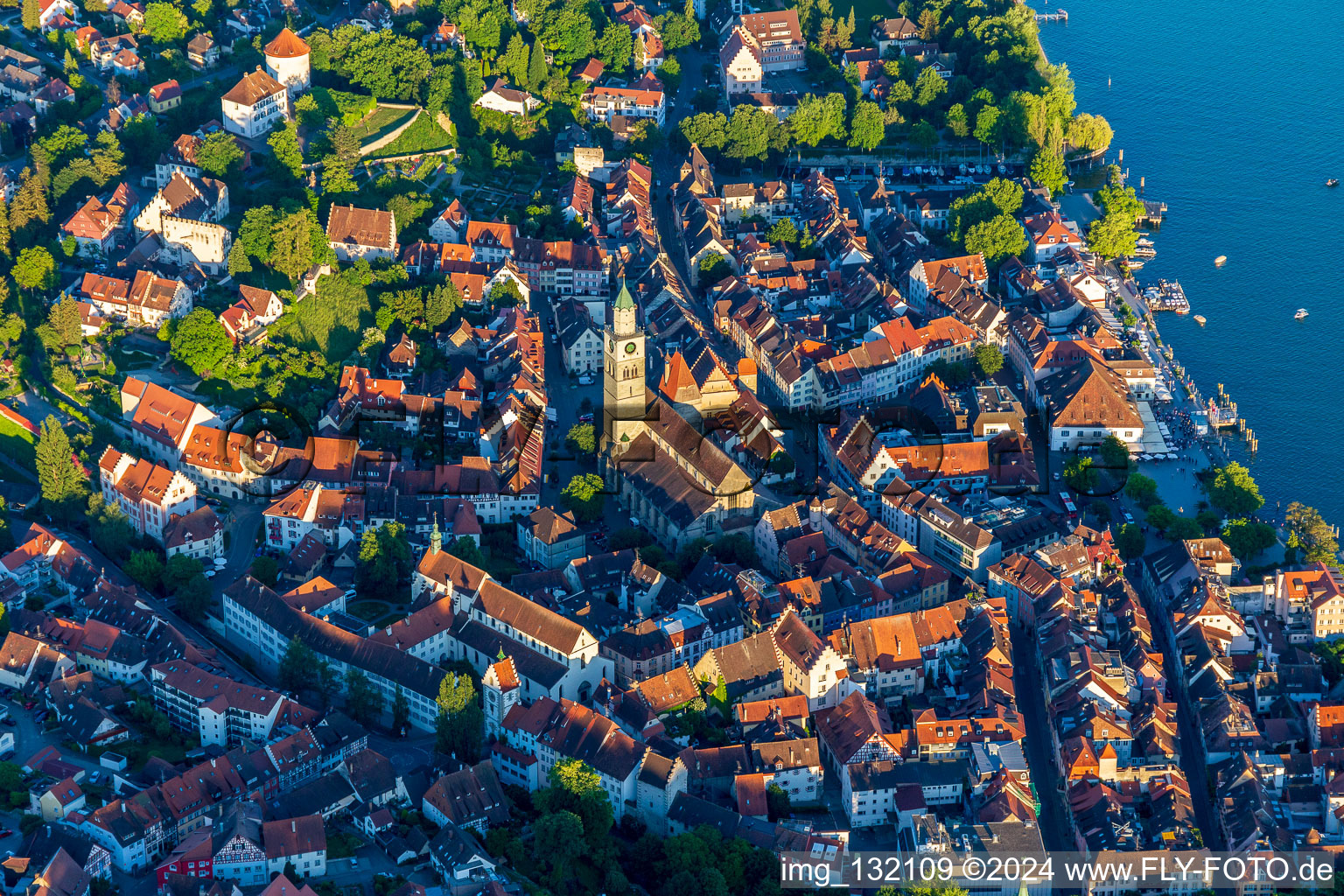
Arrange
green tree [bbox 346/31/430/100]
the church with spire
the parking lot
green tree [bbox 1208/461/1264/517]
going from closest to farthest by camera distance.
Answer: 1. the church with spire
2. green tree [bbox 1208/461/1264/517]
3. green tree [bbox 346/31/430/100]
4. the parking lot

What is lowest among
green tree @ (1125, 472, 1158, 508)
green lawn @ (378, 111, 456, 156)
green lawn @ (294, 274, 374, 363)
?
green tree @ (1125, 472, 1158, 508)

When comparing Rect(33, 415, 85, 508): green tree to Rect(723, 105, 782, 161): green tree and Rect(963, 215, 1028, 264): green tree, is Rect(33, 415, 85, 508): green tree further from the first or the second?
Rect(963, 215, 1028, 264): green tree

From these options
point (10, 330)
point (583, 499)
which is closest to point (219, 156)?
point (10, 330)

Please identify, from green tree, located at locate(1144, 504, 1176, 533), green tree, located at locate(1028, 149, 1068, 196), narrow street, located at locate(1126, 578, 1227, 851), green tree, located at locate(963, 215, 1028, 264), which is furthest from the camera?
green tree, located at locate(1028, 149, 1068, 196)

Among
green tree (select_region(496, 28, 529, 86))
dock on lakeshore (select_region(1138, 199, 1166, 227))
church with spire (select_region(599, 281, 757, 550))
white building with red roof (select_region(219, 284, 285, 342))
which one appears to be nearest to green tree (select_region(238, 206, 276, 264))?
white building with red roof (select_region(219, 284, 285, 342))

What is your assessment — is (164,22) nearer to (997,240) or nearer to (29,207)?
(29,207)

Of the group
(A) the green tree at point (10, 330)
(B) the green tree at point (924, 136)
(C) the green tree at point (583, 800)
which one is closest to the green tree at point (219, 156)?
(A) the green tree at point (10, 330)

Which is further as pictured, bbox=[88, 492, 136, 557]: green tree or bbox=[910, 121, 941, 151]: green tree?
bbox=[910, 121, 941, 151]: green tree

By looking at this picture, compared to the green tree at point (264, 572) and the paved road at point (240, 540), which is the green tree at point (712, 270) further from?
the green tree at point (264, 572)
